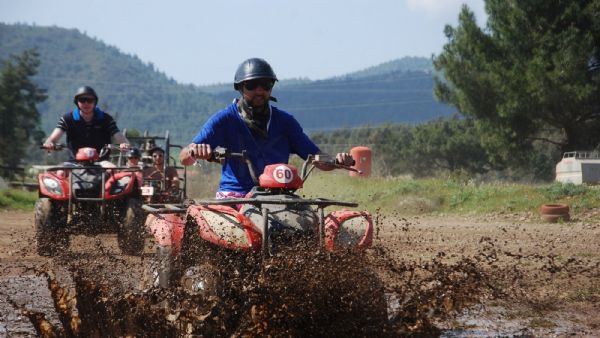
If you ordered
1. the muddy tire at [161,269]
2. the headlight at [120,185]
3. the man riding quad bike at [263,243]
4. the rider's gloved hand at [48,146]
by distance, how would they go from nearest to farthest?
the man riding quad bike at [263,243] → the muddy tire at [161,269] → the headlight at [120,185] → the rider's gloved hand at [48,146]

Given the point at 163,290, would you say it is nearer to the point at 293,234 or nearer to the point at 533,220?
the point at 293,234

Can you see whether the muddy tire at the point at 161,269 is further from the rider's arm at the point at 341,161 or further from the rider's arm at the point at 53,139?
the rider's arm at the point at 53,139

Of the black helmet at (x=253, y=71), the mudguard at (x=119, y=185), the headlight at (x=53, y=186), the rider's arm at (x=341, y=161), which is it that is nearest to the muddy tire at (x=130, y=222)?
the mudguard at (x=119, y=185)

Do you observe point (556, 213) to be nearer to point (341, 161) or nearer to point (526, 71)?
point (341, 161)

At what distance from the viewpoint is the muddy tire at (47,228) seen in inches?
468

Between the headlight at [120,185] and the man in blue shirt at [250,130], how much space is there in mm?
5276

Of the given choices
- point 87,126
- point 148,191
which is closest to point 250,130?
point 87,126

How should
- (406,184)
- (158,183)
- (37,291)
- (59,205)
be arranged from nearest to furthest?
(37,291) → (59,205) → (158,183) → (406,184)

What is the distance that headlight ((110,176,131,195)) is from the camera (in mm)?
12156

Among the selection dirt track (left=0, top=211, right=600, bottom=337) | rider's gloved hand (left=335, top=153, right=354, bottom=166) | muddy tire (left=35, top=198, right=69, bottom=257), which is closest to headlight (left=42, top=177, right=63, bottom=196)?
muddy tire (left=35, top=198, right=69, bottom=257)

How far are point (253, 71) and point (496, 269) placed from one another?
3788 mm

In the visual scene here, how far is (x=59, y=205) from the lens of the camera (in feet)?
40.0

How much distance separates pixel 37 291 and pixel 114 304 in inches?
147

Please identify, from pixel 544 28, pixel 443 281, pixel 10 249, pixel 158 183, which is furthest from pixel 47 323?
pixel 544 28
